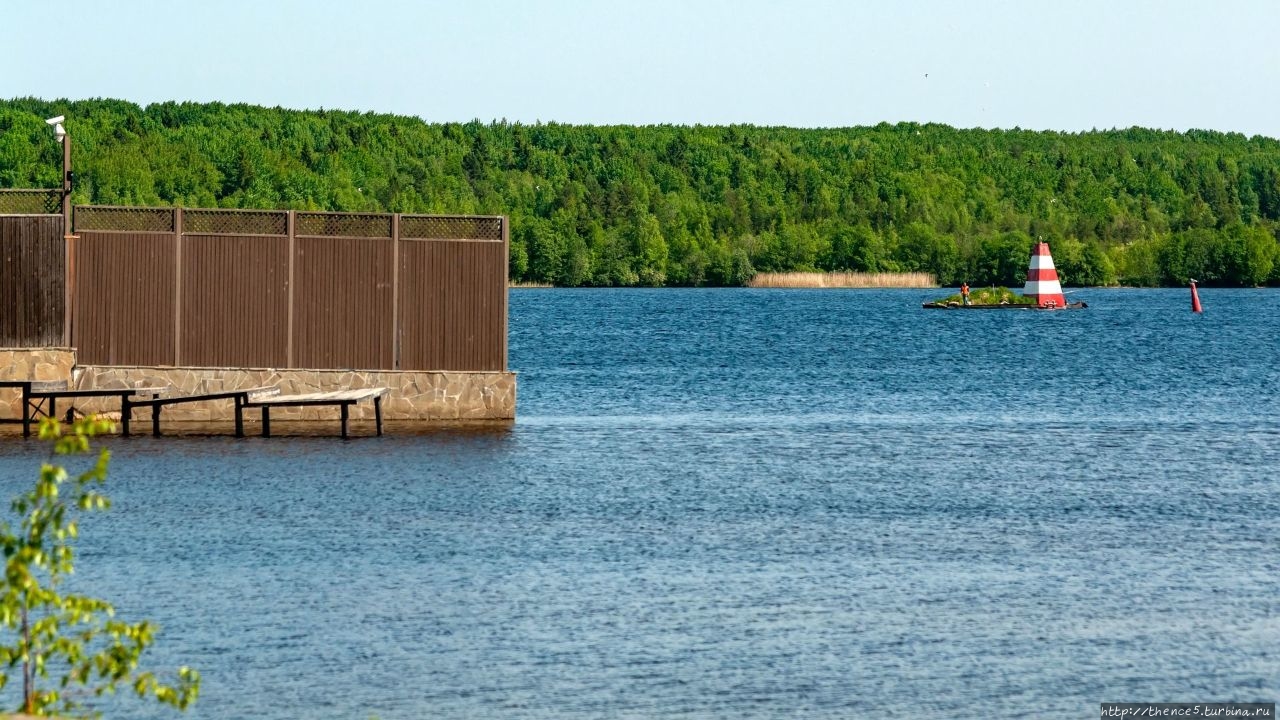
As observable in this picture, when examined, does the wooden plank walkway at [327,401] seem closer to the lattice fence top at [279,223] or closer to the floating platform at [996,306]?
the lattice fence top at [279,223]

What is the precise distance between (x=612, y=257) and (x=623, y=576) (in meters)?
179

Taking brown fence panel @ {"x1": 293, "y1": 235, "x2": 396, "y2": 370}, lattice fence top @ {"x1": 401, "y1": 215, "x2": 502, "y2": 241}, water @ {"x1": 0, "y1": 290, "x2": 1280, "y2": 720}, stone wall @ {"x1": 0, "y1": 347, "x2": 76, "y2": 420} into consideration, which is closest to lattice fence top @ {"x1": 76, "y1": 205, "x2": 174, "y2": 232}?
stone wall @ {"x1": 0, "y1": 347, "x2": 76, "y2": 420}

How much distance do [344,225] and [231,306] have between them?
2397mm

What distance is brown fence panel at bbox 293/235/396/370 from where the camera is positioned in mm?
31688

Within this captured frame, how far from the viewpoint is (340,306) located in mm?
31750

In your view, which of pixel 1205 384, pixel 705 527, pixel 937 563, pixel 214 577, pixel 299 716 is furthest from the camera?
pixel 1205 384

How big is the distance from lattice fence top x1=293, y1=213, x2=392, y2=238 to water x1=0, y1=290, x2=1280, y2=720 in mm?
4081

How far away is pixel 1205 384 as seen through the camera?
5100 cm

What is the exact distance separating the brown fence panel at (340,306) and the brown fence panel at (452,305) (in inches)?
12.7

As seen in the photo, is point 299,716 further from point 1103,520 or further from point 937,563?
point 1103,520

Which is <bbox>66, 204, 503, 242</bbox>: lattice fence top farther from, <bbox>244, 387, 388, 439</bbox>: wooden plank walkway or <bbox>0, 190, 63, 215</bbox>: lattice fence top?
<bbox>244, 387, 388, 439</bbox>: wooden plank walkway

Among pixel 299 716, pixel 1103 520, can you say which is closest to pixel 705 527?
pixel 1103 520

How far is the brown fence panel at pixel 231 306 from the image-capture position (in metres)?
31.5

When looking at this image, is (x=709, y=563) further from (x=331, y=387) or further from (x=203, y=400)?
(x=203, y=400)
